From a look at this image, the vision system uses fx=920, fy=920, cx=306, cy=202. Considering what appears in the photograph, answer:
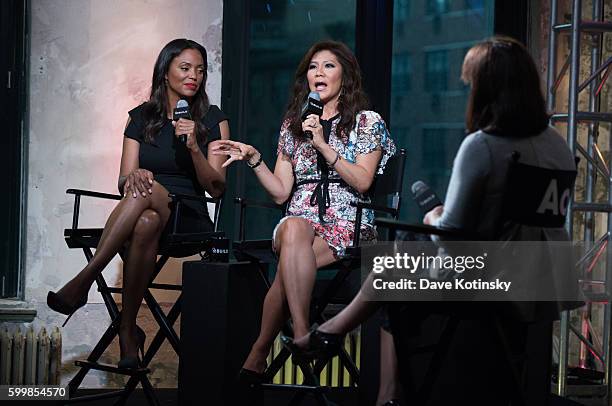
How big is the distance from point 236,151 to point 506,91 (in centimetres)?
141

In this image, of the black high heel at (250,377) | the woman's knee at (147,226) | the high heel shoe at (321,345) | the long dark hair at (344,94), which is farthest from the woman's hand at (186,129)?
the high heel shoe at (321,345)

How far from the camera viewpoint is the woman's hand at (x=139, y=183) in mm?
3721

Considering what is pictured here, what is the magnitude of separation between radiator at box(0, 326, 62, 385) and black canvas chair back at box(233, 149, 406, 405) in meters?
1.43

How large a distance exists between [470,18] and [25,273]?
9.27ft

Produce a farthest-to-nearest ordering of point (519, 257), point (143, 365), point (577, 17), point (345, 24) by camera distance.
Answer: point (345, 24)
point (577, 17)
point (143, 365)
point (519, 257)

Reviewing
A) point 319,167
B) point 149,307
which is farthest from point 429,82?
point 149,307

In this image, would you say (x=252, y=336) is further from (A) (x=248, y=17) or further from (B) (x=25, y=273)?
(A) (x=248, y=17)

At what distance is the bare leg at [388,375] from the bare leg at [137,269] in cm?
107

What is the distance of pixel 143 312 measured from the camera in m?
4.79

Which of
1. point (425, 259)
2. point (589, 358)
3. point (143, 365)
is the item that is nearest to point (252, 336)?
point (143, 365)

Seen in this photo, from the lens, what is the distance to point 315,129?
3.65m

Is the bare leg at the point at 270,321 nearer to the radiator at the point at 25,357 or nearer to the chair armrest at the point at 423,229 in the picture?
the chair armrest at the point at 423,229

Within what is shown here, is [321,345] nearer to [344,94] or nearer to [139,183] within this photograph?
[139,183]

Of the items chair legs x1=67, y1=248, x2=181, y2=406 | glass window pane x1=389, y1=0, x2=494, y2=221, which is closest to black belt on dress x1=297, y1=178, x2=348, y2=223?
chair legs x1=67, y1=248, x2=181, y2=406
